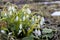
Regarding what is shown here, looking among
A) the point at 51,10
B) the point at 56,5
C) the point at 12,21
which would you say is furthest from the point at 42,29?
the point at 56,5

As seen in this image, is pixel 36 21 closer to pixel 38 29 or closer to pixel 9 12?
pixel 38 29

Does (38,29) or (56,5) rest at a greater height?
(56,5)

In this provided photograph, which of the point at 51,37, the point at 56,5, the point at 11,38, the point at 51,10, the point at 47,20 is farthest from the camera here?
the point at 56,5

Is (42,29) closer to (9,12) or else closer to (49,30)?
(49,30)

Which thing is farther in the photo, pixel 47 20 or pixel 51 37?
pixel 47 20

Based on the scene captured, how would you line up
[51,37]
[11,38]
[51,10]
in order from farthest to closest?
[51,10], [51,37], [11,38]

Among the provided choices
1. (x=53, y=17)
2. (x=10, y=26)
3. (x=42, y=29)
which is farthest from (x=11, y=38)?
(x=53, y=17)

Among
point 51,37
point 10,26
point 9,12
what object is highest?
point 9,12
